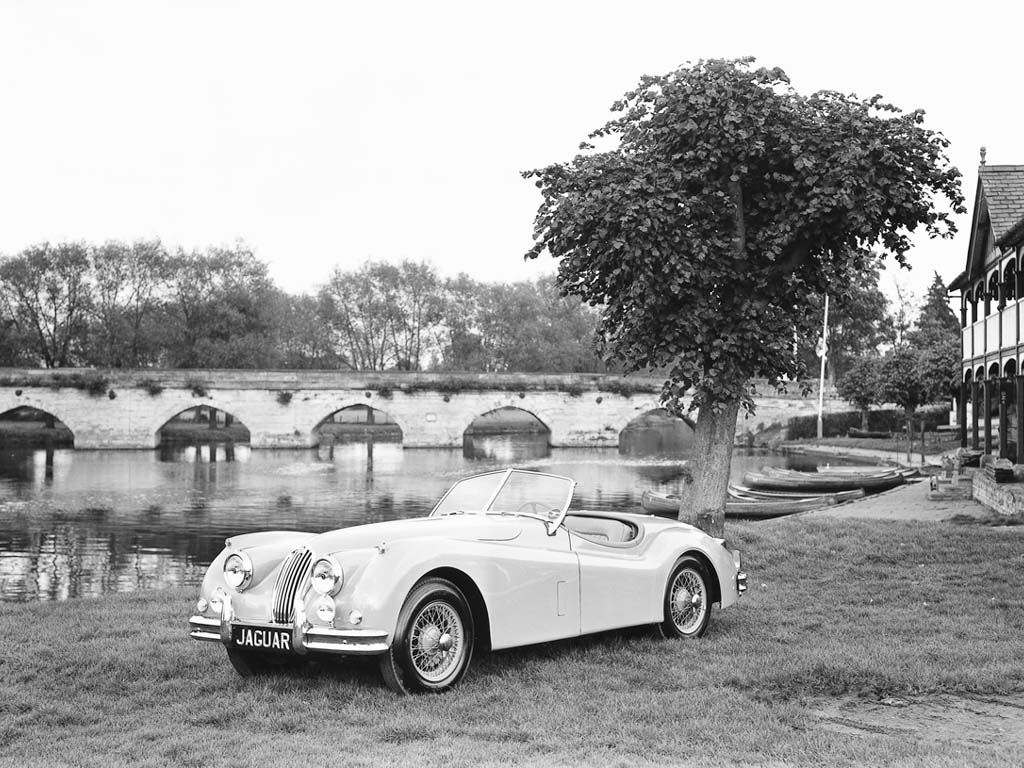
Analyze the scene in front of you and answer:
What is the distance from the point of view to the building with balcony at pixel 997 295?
1925cm

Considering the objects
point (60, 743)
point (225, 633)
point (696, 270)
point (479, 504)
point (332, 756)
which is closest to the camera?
point (332, 756)

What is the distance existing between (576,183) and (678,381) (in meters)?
2.34

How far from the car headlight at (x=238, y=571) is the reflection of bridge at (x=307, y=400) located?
42146 millimetres

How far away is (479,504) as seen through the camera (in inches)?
283

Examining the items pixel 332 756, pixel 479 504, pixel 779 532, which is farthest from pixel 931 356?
pixel 332 756

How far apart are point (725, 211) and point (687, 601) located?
479 cm

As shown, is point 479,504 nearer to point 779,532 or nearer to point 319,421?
point 779,532

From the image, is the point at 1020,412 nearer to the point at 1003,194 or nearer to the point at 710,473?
the point at 1003,194

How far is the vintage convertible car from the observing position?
568cm

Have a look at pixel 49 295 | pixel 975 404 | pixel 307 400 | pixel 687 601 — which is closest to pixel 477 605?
pixel 687 601

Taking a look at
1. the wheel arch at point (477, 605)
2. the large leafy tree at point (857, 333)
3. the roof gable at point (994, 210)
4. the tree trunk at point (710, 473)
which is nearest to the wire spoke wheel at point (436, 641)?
the wheel arch at point (477, 605)

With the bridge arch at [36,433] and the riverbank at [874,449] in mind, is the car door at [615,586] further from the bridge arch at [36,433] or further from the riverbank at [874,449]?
the bridge arch at [36,433]

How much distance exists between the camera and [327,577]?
18.8ft

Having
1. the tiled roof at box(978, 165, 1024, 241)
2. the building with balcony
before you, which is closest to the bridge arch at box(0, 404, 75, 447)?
the building with balcony
